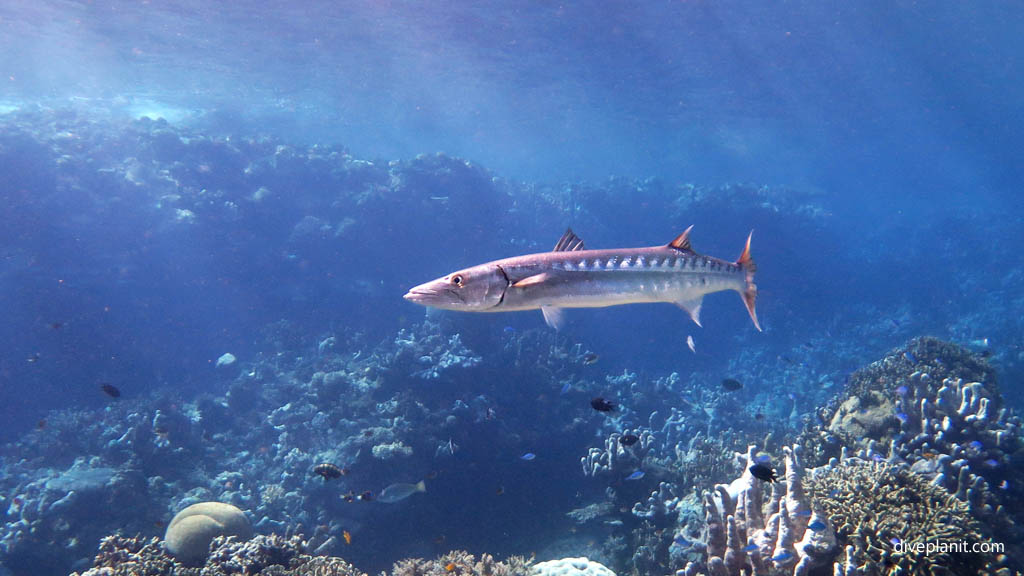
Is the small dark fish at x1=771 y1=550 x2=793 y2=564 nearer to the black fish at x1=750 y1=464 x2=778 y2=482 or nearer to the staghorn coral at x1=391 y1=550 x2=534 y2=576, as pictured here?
the black fish at x1=750 y1=464 x2=778 y2=482

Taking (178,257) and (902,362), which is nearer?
(902,362)

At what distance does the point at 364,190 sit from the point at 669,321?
50.1ft

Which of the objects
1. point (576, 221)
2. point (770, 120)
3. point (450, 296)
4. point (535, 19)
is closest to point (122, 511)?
point (450, 296)

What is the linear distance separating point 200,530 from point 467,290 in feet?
21.3

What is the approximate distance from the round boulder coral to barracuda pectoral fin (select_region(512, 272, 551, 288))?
6.60 m

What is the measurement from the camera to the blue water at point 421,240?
1170cm

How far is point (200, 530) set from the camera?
6.38 m

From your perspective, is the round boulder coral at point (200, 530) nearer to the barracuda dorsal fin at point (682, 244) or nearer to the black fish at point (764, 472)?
the black fish at point (764, 472)

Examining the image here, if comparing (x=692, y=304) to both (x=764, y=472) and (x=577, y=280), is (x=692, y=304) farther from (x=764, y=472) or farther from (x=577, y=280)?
(x=764, y=472)

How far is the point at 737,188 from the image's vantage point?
27641mm

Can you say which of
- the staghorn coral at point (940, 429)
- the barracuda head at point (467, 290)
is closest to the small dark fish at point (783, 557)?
the staghorn coral at point (940, 429)

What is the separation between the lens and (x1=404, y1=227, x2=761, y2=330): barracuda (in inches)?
105

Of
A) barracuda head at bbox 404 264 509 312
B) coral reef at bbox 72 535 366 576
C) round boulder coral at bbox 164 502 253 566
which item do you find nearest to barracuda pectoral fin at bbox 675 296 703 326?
barracuda head at bbox 404 264 509 312

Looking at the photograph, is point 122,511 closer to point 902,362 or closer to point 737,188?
point 902,362
